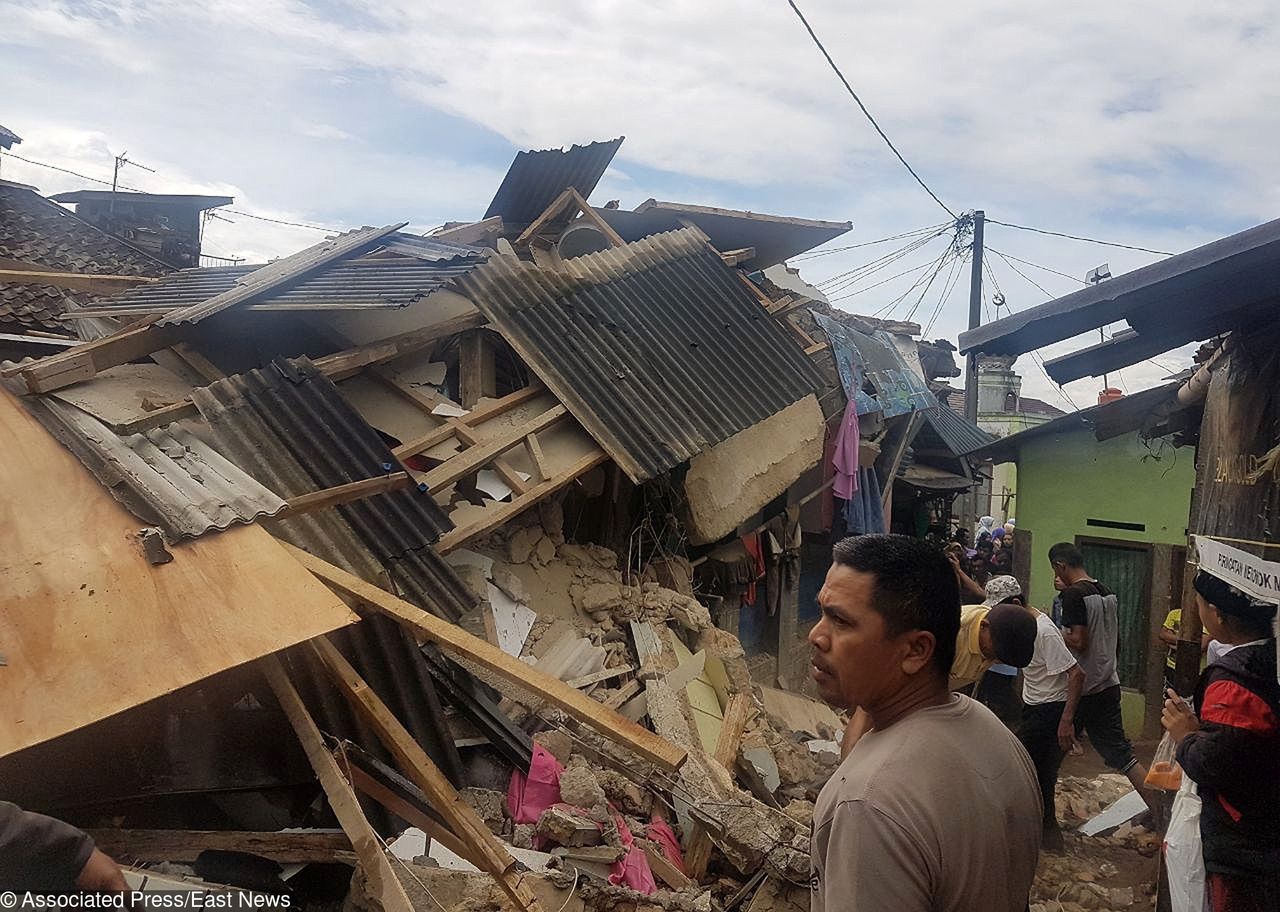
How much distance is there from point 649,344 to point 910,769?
551 centimetres

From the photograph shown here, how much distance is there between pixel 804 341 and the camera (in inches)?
329

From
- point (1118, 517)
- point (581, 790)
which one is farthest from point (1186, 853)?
point (1118, 517)

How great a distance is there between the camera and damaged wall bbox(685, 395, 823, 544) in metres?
6.75

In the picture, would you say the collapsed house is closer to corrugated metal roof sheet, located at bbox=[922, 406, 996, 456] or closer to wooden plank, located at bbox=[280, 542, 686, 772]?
wooden plank, located at bbox=[280, 542, 686, 772]

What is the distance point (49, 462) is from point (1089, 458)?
1183 centimetres

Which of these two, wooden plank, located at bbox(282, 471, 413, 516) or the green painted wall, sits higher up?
wooden plank, located at bbox(282, 471, 413, 516)

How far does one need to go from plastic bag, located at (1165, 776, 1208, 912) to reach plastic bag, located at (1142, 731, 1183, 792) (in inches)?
5.8

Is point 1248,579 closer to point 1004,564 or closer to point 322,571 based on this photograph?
point 322,571

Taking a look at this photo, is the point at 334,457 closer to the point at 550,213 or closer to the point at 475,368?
the point at 475,368

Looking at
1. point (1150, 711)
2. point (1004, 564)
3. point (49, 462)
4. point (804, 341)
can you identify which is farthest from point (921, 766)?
point (1004, 564)

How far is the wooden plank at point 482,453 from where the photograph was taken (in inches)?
191

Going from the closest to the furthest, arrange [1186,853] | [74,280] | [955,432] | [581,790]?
[1186,853]
[581,790]
[74,280]
[955,432]

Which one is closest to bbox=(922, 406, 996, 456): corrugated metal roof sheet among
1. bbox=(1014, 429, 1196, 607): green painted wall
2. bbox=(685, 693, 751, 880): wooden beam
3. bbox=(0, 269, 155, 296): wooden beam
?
bbox=(1014, 429, 1196, 607): green painted wall

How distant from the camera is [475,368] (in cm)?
589
